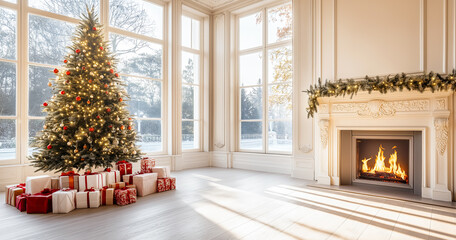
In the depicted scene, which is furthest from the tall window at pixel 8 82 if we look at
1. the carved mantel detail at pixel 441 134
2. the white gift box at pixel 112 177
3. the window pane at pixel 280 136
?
the carved mantel detail at pixel 441 134

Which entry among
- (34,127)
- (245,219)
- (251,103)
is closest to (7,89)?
Answer: (34,127)

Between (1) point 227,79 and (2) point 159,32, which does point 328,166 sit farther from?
(2) point 159,32

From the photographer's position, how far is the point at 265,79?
6922 mm

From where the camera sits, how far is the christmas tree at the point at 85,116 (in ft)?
13.8

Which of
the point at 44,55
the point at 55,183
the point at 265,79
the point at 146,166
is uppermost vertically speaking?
the point at 44,55

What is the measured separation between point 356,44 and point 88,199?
5.10 m

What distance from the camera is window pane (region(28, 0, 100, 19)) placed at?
5.13m

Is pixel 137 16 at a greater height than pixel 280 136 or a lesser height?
greater

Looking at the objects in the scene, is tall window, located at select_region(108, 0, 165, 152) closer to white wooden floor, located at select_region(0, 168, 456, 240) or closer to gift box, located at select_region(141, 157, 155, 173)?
gift box, located at select_region(141, 157, 155, 173)

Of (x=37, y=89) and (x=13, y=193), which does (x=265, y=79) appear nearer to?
(x=37, y=89)

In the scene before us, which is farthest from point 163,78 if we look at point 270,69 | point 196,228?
point 196,228

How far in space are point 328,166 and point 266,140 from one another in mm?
1968

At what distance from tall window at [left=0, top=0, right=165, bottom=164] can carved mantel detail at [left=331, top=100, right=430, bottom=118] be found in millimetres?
4271

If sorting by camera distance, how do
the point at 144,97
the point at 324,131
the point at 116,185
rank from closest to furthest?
the point at 116,185 < the point at 324,131 < the point at 144,97
